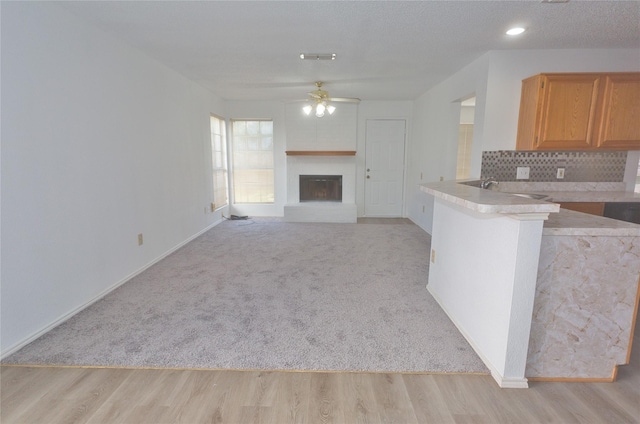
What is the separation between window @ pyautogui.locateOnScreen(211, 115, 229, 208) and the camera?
5.69 metres

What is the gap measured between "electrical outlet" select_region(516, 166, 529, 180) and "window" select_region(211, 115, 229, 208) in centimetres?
455

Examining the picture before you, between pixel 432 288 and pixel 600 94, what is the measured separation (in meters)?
2.44

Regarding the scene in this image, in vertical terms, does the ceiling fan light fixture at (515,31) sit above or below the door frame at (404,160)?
above

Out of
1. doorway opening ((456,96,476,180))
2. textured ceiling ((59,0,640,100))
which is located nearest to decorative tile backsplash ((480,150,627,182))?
textured ceiling ((59,0,640,100))

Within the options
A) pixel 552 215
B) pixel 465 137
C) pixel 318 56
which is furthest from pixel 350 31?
pixel 465 137

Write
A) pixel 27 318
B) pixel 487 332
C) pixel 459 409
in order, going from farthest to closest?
pixel 27 318, pixel 487 332, pixel 459 409

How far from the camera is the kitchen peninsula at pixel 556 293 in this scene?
164 cm

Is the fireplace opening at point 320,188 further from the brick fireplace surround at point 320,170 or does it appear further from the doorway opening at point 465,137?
the doorway opening at point 465,137

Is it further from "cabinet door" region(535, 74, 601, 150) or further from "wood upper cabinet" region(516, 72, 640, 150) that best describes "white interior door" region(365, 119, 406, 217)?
"cabinet door" region(535, 74, 601, 150)

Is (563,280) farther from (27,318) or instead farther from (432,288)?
(27,318)

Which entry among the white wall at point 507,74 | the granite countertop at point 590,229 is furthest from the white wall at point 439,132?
the granite countertop at point 590,229

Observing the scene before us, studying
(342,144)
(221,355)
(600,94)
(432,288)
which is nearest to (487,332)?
(432,288)

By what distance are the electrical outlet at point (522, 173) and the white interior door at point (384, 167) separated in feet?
9.63

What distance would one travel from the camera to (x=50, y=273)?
2.23 meters
